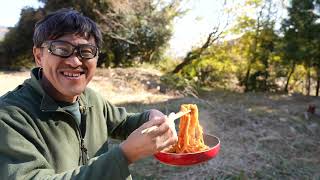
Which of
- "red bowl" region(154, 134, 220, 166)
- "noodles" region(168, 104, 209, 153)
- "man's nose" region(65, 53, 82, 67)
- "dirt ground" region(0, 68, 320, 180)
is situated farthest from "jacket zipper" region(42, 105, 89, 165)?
"dirt ground" region(0, 68, 320, 180)

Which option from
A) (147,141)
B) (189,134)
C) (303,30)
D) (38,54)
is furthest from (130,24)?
(147,141)

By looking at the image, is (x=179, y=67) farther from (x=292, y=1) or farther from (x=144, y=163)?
(x=144, y=163)

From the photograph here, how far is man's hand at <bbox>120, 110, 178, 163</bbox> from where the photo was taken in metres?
1.36

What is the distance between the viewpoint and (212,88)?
53.0ft

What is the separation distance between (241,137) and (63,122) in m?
5.70

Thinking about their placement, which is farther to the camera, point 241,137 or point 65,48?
point 241,137

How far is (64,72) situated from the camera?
1.62 m

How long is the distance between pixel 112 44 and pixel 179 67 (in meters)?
3.21

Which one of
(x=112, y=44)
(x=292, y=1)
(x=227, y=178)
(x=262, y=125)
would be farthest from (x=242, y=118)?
(x=112, y=44)

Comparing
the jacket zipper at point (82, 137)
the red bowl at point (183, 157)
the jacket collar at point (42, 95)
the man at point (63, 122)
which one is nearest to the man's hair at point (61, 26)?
the man at point (63, 122)

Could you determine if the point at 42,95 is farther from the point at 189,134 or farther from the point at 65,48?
the point at 189,134

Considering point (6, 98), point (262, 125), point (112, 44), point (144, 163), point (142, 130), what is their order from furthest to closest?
point (112, 44) → point (262, 125) → point (144, 163) → point (6, 98) → point (142, 130)

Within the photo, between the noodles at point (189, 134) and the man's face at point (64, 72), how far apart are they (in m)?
0.62

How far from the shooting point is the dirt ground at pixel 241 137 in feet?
17.6
